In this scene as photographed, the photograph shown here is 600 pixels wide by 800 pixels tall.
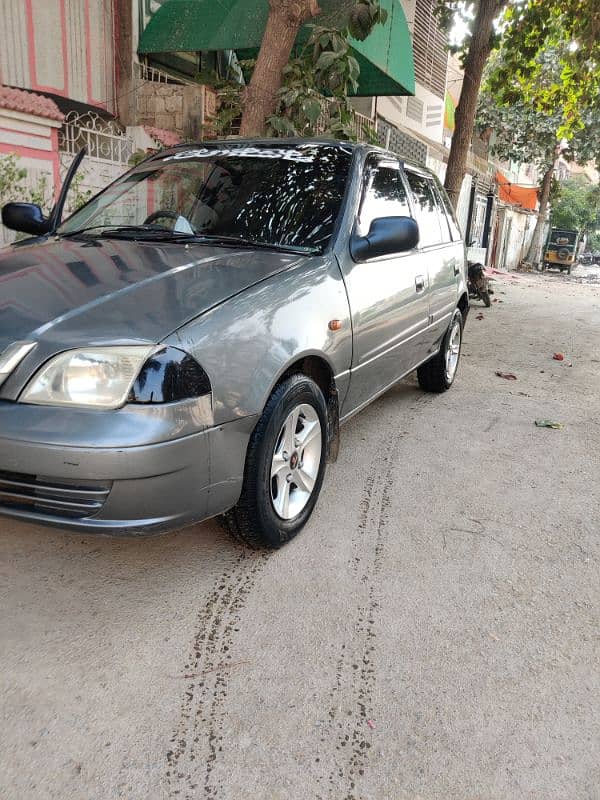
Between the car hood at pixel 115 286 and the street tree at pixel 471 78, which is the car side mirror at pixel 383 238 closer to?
the car hood at pixel 115 286

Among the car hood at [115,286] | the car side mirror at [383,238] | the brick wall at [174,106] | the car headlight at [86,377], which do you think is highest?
the brick wall at [174,106]

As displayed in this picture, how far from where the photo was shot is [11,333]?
7.55 ft

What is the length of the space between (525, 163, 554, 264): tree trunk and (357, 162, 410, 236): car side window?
2649 cm

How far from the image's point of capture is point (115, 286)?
2.57 meters

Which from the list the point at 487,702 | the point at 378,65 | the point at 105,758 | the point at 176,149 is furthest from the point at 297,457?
the point at 378,65

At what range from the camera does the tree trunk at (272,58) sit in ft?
19.7

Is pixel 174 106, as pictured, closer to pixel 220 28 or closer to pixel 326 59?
pixel 220 28

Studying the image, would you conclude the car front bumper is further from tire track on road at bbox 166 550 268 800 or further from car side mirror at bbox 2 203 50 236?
car side mirror at bbox 2 203 50 236

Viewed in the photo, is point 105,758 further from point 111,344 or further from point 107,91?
point 107,91

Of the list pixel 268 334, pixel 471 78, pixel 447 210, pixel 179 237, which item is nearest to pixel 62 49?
pixel 447 210

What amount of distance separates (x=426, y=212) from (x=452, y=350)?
1.49m

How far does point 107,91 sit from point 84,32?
0.76m

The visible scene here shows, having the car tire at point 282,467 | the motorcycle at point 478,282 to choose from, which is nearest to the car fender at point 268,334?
the car tire at point 282,467

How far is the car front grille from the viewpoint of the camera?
222 cm
